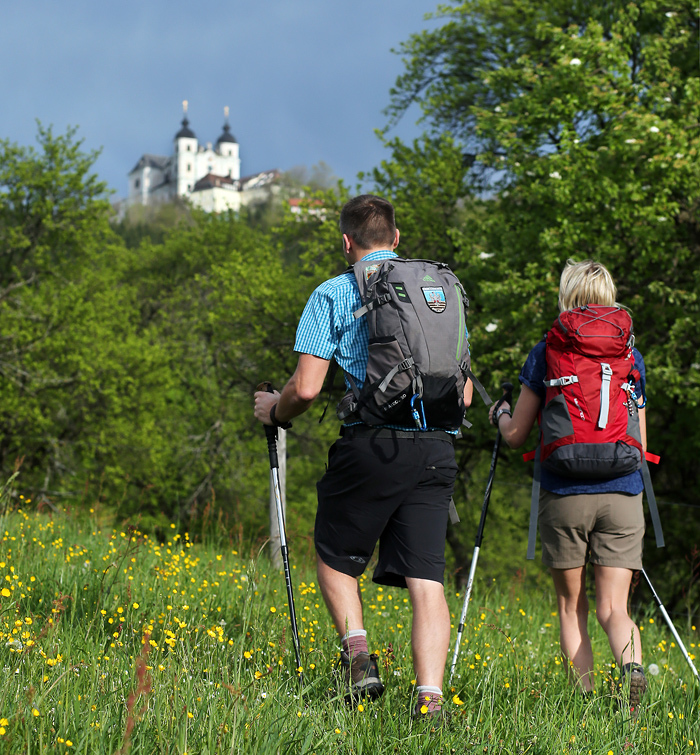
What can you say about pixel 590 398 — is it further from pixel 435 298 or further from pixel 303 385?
pixel 303 385

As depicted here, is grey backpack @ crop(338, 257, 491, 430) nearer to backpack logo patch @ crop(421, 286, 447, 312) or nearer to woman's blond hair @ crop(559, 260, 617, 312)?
backpack logo patch @ crop(421, 286, 447, 312)

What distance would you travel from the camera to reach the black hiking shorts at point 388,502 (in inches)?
107

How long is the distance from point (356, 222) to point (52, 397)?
66.0 feet

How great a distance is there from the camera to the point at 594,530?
10.3 ft

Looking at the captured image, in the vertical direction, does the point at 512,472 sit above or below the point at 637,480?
below

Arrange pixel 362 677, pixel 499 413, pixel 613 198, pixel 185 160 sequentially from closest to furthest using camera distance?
pixel 362 677 → pixel 499 413 → pixel 613 198 → pixel 185 160

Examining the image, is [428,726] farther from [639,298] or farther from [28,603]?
[639,298]

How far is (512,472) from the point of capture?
15.0 meters

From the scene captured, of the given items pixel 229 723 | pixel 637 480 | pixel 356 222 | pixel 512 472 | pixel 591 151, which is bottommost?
pixel 512 472

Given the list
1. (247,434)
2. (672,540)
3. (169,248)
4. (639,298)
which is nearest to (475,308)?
(639,298)

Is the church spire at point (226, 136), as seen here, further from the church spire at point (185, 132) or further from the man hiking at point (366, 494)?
the man hiking at point (366, 494)

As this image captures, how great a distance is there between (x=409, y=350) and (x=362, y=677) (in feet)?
3.52

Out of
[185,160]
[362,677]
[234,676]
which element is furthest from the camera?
[185,160]

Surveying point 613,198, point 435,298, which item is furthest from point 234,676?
point 613,198
